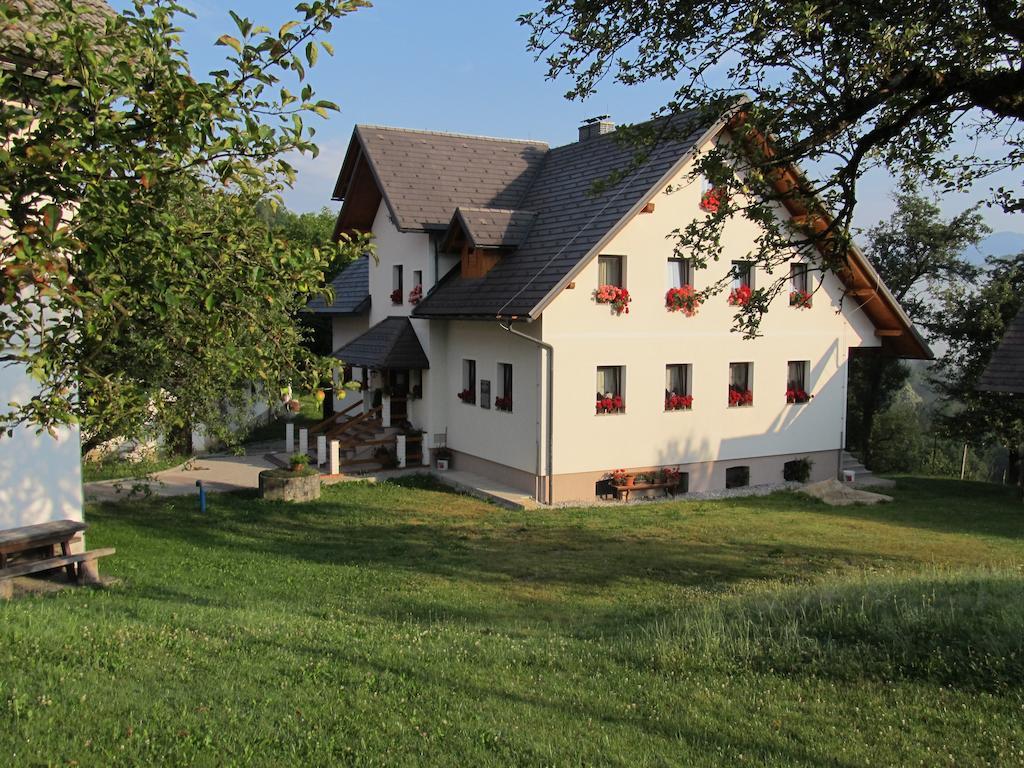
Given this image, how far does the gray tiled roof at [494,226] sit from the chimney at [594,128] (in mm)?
4447

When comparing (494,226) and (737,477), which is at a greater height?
(494,226)

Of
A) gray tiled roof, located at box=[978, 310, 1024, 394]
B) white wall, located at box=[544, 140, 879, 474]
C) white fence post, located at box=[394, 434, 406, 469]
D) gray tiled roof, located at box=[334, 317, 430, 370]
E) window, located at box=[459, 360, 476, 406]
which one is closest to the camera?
gray tiled roof, located at box=[978, 310, 1024, 394]

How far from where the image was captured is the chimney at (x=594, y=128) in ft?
81.6

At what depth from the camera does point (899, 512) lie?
19875 millimetres

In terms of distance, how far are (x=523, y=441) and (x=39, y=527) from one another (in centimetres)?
1100

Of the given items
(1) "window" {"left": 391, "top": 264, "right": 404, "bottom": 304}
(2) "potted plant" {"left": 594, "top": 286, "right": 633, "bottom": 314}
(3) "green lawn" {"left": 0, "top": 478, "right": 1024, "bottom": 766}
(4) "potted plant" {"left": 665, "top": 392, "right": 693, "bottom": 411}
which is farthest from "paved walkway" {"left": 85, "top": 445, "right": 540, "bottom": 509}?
(3) "green lawn" {"left": 0, "top": 478, "right": 1024, "bottom": 766}

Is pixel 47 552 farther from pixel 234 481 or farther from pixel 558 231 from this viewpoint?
pixel 558 231

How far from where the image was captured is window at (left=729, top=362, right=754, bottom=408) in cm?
2216

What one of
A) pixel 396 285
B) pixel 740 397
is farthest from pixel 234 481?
pixel 740 397

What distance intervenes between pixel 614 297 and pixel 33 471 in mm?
12507

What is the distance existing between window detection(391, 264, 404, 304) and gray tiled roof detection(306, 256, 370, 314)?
245 centimetres

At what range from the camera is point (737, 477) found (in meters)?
23.0

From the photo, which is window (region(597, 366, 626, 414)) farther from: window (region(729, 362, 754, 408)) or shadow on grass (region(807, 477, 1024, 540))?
shadow on grass (region(807, 477, 1024, 540))

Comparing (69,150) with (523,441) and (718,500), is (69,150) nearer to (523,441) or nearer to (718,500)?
(523,441)
